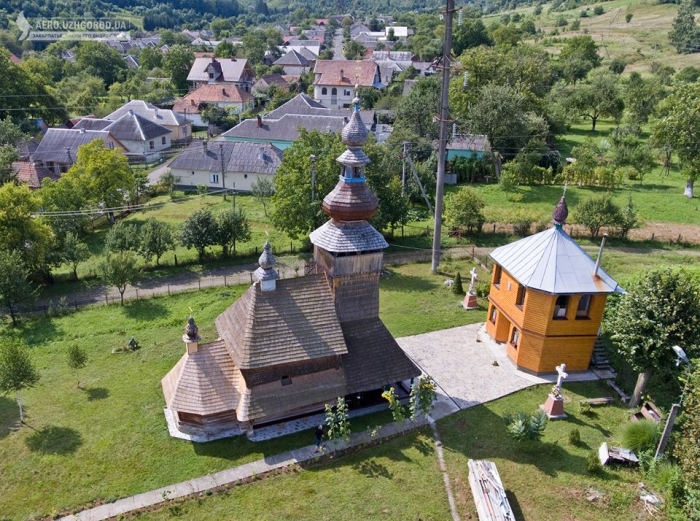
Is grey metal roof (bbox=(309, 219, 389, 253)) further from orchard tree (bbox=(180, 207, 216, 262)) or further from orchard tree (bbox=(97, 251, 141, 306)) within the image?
orchard tree (bbox=(180, 207, 216, 262))

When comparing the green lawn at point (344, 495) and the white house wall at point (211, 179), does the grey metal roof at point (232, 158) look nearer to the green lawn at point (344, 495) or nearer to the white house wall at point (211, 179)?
the white house wall at point (211, 179)

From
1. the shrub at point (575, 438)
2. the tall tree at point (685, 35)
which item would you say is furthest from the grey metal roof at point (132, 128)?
the tall tree at point (685, 35)

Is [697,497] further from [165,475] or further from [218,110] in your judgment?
[218,110]

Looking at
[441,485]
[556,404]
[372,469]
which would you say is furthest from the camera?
[556,404]

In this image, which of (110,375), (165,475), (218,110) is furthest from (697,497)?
(218,110)

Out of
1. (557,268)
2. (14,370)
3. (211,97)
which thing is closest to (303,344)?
(14,370)

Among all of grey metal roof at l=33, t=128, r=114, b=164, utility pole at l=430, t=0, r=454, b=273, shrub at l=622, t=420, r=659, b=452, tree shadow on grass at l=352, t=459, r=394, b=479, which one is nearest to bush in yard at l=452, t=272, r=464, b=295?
utility pole at l=430, t=0, r=454, b=273

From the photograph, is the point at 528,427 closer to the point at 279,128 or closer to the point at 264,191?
the point at 264,191
